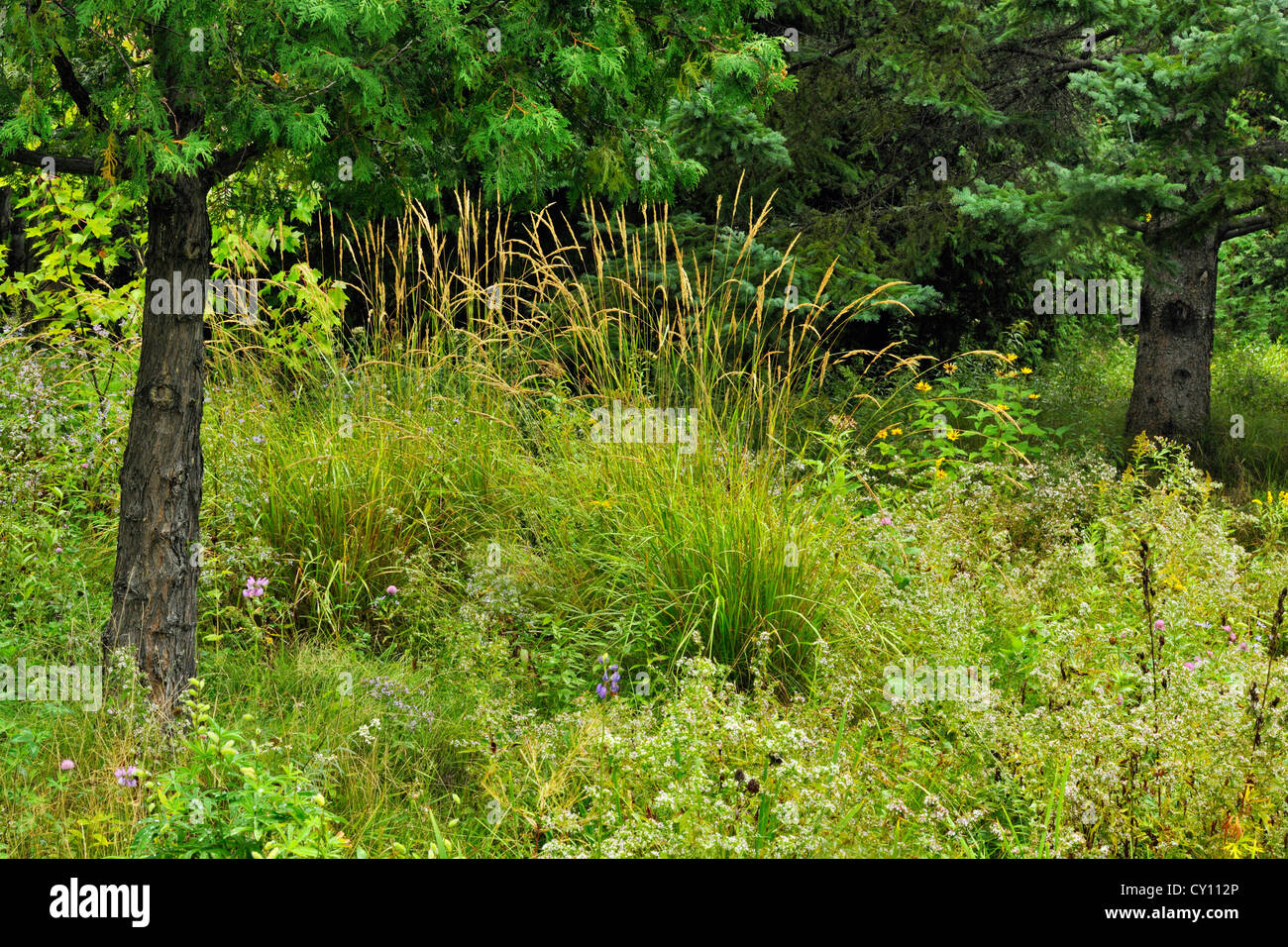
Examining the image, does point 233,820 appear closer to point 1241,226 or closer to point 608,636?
point 608,636

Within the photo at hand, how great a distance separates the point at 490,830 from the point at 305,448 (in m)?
2.33

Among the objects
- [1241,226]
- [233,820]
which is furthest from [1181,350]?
[233,820]

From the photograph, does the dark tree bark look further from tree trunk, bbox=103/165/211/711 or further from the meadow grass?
the meadow grass

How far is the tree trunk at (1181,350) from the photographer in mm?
7070

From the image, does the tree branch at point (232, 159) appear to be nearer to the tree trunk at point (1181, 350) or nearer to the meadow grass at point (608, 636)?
the meadow grass at point (608, 636)

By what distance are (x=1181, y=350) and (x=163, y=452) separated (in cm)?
631

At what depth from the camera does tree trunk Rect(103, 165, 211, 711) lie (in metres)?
3.37

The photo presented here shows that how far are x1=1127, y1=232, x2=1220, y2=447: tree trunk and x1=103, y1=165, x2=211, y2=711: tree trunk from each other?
5976 mm

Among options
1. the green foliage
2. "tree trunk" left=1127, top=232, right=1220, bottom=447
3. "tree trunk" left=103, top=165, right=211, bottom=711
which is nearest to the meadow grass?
the green foliage

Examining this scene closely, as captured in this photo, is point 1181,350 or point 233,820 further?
point 1181,350

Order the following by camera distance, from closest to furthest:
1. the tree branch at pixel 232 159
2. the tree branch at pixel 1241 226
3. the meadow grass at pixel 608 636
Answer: the meadow grass at pixel 608 636, the tree branch at pixel 232 159, the tree branch at pixel 1241 226

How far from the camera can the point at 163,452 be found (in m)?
3.40

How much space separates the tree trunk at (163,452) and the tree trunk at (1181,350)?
598 centimetres

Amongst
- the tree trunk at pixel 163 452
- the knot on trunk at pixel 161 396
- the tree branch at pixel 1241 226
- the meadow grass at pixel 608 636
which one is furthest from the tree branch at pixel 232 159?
the tree branch at pixel 1241 226
